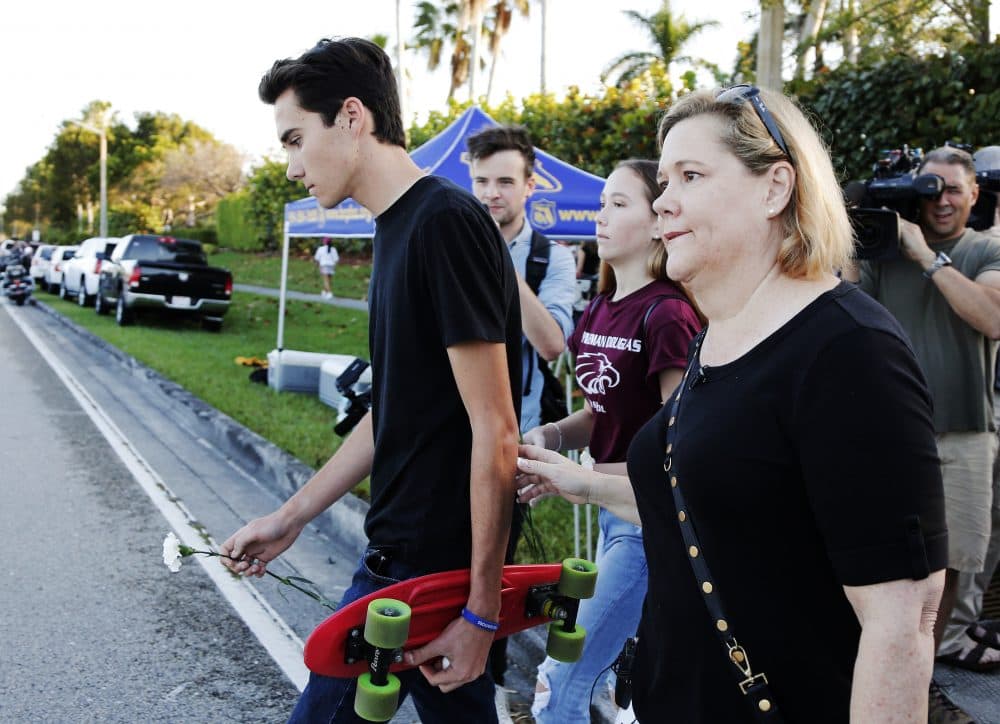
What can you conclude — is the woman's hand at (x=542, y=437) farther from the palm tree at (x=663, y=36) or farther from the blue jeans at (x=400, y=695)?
the palm tree at (x=663, y=36)

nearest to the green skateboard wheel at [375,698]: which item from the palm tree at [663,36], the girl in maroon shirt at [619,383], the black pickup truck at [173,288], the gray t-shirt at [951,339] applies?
the girl in maroon shirt at [619,383]

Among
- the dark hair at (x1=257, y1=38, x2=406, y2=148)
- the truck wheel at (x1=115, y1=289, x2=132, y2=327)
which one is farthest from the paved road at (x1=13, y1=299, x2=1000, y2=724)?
the truck wheel at (x1=115, y1=289, x2=132, y2=327)

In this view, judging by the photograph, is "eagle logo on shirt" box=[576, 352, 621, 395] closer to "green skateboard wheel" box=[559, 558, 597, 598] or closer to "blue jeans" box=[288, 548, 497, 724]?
"green skateboard wheel" box=[559, 558, 597, 598]

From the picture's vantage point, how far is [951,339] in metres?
3.60

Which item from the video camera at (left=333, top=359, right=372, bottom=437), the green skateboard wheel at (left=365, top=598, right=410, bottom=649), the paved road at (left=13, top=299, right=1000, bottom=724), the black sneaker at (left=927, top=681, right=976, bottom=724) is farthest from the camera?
the video camera at (left=333, top=359, right=372, bottom=437)

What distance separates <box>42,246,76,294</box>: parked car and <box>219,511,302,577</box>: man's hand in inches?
1120

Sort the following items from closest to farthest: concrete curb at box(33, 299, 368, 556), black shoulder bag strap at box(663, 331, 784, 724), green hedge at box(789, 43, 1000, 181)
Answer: black shoulder bag strap at box(663, 331, 784, 724), concrete curb at box(33, 299, 368, 556), green hedge at box(789, 43, 1000, 181)

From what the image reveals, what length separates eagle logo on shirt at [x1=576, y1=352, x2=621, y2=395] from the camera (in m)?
2.74

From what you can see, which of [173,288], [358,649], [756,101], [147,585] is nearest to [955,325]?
[756,101]

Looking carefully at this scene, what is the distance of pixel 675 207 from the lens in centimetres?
155

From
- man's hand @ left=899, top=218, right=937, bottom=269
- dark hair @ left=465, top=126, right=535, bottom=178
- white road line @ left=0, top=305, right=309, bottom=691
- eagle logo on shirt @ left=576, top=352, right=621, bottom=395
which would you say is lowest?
white road line @ left=0, top=305, right=309, bottom=691

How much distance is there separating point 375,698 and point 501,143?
284cm

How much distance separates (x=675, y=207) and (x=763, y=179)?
0.48ft

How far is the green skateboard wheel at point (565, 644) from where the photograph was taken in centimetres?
→ 203
